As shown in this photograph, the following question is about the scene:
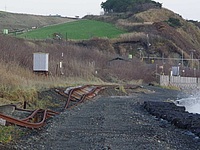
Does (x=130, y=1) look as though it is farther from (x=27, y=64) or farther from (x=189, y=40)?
(x=27, y=64)

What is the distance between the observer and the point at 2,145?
33.6ft

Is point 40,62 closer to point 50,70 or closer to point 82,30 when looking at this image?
point 50,70

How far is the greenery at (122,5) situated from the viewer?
144150mm

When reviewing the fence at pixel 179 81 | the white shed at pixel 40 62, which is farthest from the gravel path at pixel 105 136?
the fence at pixel 179 81

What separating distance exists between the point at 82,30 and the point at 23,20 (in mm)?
26368

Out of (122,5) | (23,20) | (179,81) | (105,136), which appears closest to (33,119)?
(105,136)

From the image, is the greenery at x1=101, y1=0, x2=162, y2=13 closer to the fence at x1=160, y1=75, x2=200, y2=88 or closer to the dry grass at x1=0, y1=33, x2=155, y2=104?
the dry grass at x1=0, y1=33, x2=155, y2=104

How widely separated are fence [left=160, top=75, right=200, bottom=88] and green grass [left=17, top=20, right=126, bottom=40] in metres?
21.1

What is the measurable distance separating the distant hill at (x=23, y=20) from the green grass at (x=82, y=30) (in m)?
10.5

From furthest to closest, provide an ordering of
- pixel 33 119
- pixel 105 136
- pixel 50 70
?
pixel 50 70
pixel 33 119
pixel 105 136

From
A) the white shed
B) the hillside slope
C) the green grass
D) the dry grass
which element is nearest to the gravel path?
the dry grass

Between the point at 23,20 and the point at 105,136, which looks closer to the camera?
the point at 105,136

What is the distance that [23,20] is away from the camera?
12350cm

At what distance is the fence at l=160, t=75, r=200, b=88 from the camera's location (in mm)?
67750
